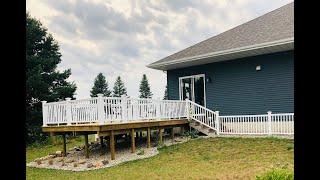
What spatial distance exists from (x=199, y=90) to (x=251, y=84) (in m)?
2.87

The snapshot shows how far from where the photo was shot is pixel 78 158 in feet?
41.9

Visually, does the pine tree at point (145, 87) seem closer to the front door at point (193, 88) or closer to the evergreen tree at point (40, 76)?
the evergreen tree at point (40, 76)

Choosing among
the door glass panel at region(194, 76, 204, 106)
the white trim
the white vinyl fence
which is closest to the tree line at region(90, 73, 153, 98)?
the white trim

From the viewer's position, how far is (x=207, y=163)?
982cm

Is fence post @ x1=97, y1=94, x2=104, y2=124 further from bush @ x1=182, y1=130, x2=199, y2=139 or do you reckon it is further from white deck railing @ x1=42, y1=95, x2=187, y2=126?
bush @ x1=182, y1=130, x2=199, y2=139

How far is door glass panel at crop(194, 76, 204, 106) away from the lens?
677 inches

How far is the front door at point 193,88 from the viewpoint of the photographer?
17188 millimetres

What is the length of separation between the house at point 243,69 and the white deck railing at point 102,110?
11.0 ft

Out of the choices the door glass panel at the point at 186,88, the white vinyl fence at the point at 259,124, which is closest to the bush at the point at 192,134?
the white vinyl fence at the point at 259,124

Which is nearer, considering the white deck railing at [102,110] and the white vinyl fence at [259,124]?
the white deck railing at [102,110]

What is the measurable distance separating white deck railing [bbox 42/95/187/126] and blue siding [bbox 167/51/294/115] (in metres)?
3.35

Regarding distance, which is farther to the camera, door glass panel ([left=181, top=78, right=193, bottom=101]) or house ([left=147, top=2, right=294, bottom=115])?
door glass panel ([left=181, top=78, right=193, bottom=101])

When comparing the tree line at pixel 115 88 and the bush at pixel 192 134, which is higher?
the tree line at pixel 115 88
